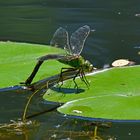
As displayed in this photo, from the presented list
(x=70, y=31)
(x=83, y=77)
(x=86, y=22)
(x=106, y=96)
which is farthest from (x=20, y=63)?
(x=86, y=22)

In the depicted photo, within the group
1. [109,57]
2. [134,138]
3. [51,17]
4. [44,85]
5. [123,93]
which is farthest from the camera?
Result: [51,17]

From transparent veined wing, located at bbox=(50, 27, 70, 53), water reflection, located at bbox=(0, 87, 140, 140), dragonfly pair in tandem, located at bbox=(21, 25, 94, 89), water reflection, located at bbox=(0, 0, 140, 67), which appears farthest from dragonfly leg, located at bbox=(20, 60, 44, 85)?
water reflection, located at bbox=(0, 0, 140, 67)

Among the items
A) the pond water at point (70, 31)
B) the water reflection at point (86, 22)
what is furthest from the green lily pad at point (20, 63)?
the water reflection at point (86, 22)

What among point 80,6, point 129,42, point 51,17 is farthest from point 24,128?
point 80,6

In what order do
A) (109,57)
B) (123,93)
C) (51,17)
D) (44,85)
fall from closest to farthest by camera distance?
(123,93), (44,85), (109,57), (51,17)

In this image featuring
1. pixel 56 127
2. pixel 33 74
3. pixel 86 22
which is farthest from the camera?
pixel 86 22

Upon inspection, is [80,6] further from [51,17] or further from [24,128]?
[24,128]

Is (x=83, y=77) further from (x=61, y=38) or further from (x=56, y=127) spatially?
(x=56, y=127)
